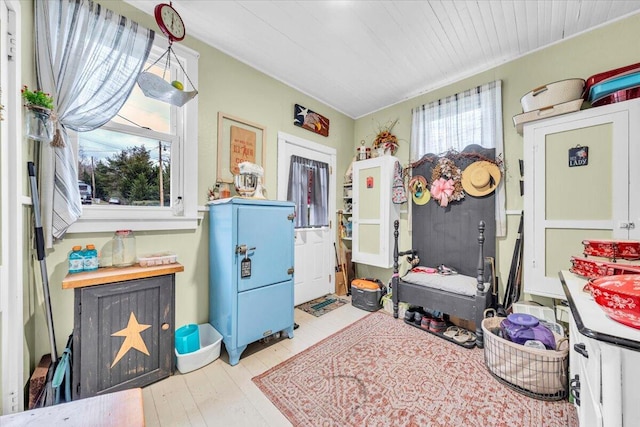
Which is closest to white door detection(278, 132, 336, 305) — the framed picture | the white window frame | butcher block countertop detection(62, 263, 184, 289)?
the framed picture

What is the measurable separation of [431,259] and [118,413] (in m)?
3.01

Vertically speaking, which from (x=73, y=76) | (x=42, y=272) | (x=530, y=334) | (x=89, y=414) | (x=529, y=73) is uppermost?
(x=529, y=73)

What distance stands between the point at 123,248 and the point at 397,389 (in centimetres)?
219

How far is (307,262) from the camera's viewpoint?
128 inches

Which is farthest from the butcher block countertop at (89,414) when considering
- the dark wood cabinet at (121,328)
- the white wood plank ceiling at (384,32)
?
the white wood plank ceiling at (384,32)

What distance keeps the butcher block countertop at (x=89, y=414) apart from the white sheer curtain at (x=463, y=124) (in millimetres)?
3062

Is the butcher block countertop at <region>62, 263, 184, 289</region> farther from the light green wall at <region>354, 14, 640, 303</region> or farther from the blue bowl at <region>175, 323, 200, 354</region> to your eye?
the light green wall at <region>354, 14, 640, 303</region>

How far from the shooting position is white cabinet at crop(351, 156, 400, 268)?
10.2 feet

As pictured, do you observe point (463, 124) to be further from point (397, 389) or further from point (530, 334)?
point (397, 389)

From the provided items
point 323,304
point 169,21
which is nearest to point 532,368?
point 323,304

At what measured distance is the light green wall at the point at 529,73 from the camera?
1.97 metres

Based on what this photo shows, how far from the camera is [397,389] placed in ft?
5.35

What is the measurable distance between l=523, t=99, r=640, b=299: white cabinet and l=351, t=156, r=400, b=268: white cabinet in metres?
1.36

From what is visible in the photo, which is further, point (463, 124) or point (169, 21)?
point (463, 124)
